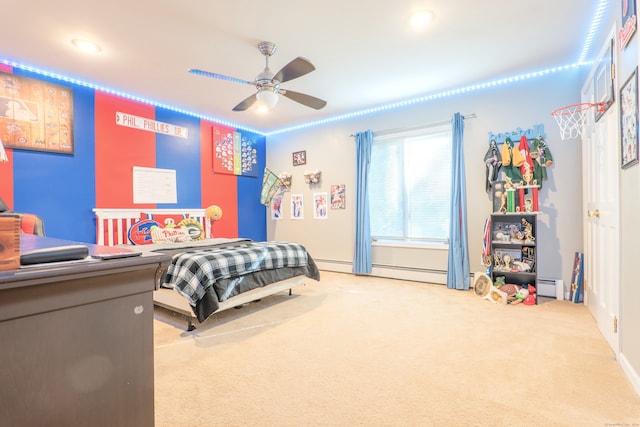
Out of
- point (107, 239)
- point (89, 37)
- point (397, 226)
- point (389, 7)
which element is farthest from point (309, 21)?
point (107, 239)

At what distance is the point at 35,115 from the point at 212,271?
2889 mm

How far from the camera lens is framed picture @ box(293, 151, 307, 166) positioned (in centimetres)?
574

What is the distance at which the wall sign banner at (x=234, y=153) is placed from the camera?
540 cm

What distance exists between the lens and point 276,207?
20.3ft

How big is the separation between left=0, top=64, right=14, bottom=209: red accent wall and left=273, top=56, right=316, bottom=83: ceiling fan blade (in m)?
2.99

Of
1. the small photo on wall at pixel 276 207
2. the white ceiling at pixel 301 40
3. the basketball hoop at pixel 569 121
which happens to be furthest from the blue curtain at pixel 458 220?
the small photo on wall at pixel 276 207

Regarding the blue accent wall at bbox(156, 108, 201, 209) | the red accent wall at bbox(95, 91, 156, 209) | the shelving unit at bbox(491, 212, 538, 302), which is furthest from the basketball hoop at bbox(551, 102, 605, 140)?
the red accent wall at bbox(95, 91, 156, 209)

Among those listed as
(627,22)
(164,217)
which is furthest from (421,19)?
(164,217)

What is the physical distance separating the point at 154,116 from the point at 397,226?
3994mm

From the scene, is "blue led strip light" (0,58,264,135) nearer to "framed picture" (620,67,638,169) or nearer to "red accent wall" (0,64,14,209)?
"red accent wall" (0,64,14,209)

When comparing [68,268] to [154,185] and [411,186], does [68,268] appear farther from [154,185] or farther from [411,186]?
[411,186]

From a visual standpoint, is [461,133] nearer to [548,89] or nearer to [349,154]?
[548,89]

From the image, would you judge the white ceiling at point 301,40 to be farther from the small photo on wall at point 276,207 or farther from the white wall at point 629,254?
the small photo on wall at point 276,207

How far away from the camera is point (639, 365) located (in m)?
1.76
